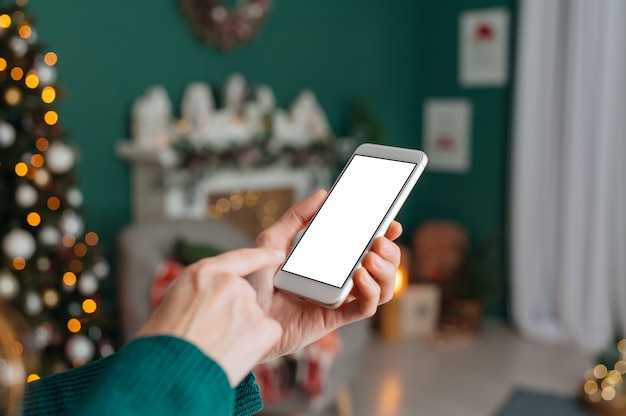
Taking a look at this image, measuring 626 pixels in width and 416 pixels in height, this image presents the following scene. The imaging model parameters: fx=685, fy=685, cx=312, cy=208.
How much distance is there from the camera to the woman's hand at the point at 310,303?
893mm

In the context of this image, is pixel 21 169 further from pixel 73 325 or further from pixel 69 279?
pixel 73 325

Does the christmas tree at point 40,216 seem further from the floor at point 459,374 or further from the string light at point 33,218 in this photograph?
the floor at point 459,374

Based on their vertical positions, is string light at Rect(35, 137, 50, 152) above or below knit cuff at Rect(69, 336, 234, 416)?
below

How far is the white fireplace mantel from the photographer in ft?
10.5

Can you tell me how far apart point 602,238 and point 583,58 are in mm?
1122

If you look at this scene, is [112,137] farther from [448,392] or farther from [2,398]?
[2,398]

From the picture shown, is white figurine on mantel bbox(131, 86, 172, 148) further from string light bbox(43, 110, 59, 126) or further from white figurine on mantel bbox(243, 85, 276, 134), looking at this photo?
string light bbox(43, 110, 59, 126)

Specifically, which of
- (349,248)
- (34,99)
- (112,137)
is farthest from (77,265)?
(349,248)

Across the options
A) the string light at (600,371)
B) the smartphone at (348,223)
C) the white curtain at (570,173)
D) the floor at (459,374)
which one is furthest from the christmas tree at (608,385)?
the smartphone at (348,223)

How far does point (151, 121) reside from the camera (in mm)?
3246

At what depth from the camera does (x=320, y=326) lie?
938 mm

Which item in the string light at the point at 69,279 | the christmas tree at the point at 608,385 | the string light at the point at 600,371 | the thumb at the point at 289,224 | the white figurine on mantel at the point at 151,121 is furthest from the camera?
the white figurine on mantel at the point at 151,121

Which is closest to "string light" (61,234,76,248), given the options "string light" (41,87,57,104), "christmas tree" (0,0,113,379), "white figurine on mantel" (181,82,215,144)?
"christmas tree" (0,0,113,379)

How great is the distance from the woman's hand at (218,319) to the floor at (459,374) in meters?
2.75
